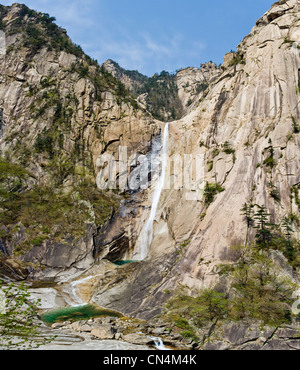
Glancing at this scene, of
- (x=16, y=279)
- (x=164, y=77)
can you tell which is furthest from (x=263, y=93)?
(x=164, y=77)

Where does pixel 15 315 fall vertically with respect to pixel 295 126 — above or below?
below

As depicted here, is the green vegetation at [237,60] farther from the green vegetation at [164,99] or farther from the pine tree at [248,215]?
the green vegetation at [164,99]

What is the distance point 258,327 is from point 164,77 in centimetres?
14473

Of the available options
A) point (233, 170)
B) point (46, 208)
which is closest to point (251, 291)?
point (233, 170)

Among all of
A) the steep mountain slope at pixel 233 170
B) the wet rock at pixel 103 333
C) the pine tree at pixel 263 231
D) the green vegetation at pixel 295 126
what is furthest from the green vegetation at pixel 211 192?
the wet rock at pixel 103 333

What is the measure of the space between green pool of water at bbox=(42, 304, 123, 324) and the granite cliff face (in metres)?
1.17

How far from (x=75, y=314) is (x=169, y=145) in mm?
34929

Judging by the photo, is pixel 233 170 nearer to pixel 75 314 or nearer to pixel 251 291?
pixel 251 291

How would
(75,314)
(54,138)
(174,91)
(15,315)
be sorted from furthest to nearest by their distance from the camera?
(174,91)
(54,138)
(75,314)
(15,315)

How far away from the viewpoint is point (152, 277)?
91.7 ft

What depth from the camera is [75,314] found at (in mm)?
25266

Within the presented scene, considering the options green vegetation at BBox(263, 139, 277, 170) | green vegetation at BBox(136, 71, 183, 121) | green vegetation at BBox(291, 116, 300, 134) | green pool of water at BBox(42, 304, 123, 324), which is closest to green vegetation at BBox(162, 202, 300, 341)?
green vegetation at BBox(263, 139, 277, 170)

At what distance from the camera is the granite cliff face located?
2733 centimetres

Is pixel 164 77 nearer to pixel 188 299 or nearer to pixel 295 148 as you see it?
pixel 295 148
